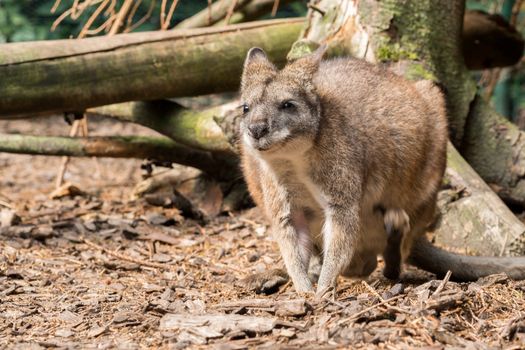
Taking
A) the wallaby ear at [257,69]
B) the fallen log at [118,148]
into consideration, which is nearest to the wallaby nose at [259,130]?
the wallaby ear at [257,69]

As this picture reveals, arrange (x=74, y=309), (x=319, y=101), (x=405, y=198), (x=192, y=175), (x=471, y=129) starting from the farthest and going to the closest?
1. (x=192, y=175)
2. (x=471, y=129)
3. (x=405, y=198)
4. (x=319, y=101)
5. (x=74, y=309)

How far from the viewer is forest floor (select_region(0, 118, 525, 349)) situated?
11.7ft

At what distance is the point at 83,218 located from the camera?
6938mm

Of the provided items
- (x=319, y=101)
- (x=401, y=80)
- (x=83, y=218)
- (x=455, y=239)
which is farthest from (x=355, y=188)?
(x=83, y=218)

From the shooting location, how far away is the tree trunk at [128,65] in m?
5.81

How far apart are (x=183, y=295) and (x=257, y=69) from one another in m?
1.48

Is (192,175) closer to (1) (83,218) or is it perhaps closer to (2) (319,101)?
(1) (83,218)

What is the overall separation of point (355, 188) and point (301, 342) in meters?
1.43

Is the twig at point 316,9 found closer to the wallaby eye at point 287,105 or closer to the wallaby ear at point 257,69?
the wallaby ear at point 257,69

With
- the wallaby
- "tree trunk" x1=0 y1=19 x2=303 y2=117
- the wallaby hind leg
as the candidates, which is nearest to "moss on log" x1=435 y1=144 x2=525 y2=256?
the wallaby

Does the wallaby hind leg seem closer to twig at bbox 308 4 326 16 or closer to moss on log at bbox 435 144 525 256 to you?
moss on log at bbox 435 144 525 256

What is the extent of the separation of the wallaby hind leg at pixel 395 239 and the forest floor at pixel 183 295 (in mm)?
101

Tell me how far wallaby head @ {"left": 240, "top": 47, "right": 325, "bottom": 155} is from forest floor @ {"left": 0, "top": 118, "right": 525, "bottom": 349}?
2.99ft

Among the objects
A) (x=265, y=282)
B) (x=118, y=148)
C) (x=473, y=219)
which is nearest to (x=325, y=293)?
(x=265, y=282)
